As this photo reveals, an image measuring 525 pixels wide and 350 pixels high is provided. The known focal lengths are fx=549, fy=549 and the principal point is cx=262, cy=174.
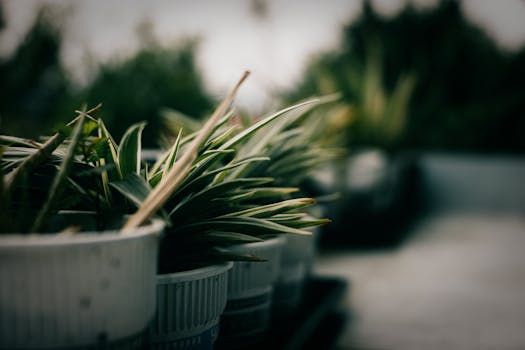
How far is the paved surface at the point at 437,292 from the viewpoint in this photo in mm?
1109

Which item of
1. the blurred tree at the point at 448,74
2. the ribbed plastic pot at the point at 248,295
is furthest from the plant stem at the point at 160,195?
the blurred tree at the point at 448,74

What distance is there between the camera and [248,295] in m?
0.85

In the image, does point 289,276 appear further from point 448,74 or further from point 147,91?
point 448,74

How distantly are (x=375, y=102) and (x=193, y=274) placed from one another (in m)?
2.16

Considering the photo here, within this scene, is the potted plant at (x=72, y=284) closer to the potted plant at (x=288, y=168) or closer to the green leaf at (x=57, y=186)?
the green leaf at (x=57, y=186)

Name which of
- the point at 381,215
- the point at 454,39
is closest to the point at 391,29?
the point at 454,39

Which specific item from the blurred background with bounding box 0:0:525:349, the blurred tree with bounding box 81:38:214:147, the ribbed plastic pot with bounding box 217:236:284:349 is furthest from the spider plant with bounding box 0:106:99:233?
the blurred tree with bounding box 81:38:214:147

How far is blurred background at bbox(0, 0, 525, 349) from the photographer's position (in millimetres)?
1461

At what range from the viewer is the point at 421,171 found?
3410 mm

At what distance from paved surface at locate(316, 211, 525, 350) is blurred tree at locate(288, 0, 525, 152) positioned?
1356mm

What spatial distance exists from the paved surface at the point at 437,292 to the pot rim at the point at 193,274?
1.62ft

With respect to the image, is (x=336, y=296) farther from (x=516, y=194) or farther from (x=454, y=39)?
(x=454, y=39)

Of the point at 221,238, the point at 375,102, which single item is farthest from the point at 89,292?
the point at 375,102

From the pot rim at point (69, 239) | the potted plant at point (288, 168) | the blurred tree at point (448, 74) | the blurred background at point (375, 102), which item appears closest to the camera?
the pot rim at point (69, 239)
